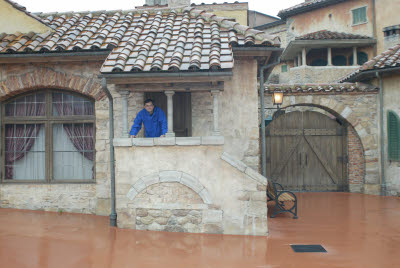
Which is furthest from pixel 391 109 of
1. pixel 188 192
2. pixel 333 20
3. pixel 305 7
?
pixel 305 7

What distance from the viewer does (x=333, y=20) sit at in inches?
855

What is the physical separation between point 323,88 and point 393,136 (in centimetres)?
255

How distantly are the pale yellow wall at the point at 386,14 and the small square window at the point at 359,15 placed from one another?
0.75 m

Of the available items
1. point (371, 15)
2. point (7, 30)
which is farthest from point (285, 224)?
point (371, 15)

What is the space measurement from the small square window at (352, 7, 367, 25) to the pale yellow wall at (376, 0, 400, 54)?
750 mm

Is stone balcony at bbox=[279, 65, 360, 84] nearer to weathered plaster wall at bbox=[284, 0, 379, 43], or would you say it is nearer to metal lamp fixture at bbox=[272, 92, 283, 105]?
weathered plaster wall at bbox=[284, 0, 379, 43]

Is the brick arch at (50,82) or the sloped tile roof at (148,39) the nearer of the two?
the sloped tile roof at (148,39)

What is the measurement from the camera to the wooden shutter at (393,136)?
34.4 feet

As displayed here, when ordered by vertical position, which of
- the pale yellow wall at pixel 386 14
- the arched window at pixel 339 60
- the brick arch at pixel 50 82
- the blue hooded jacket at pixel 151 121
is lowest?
the blue hooded jacket at pixel 151 121

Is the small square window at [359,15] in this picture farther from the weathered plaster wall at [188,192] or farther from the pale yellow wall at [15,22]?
the pale yellow wall at [15,22]

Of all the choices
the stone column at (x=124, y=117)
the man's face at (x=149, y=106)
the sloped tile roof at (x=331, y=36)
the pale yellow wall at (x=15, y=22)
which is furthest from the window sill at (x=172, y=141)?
A: the sloped tile roof at (x=331, y=36)

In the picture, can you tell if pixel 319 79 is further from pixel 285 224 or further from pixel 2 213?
pixel 2 213

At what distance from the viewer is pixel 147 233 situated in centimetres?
602

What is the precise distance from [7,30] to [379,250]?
8.59m
